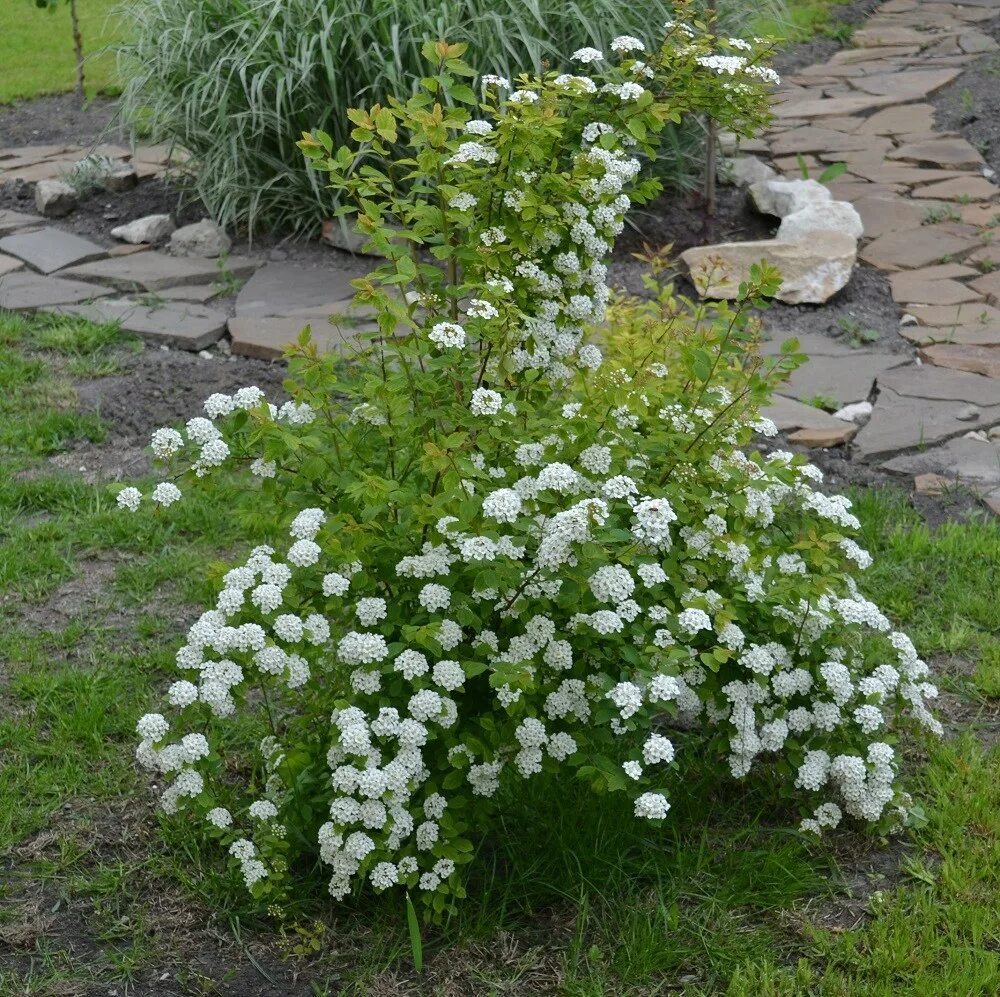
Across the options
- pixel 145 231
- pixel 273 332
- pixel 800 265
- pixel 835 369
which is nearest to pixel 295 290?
pixel 273 332

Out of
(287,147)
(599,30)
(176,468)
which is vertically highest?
(599,30)

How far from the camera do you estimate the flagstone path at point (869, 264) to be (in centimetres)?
446

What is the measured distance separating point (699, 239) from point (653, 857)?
4057 mm

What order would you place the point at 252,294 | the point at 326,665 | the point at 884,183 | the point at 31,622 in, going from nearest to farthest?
the point at 326,665, the point at 31,622, the point at 252,294, the point at 884,183

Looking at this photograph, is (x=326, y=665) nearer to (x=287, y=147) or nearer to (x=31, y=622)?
(x=31, y=622)

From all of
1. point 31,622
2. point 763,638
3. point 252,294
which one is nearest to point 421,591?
point 763,638

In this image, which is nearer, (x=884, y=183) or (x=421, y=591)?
(x=421, y=591)

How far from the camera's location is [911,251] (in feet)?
19.5

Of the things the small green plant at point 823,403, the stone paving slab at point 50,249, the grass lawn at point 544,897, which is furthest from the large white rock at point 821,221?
the stone paving slab at point 50,249

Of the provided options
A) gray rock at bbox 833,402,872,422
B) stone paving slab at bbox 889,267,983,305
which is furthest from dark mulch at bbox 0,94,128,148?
gray rock at bbox 833,402,872,422

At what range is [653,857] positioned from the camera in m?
2.57

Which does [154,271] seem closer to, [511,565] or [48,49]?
[511,565]

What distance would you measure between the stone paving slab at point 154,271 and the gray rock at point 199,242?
0.22 feet

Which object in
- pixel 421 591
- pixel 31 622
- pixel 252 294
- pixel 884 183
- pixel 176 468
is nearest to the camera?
pixel 421 591
